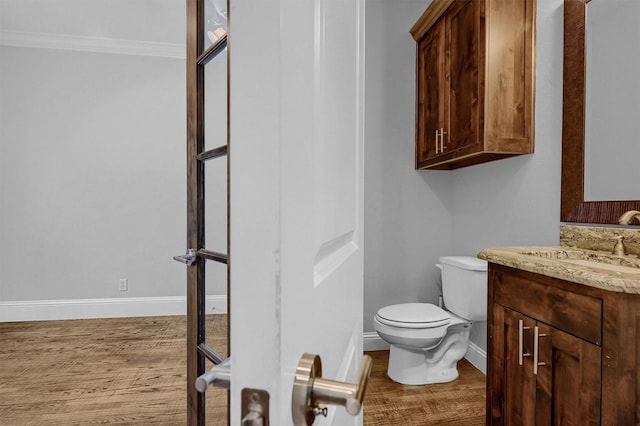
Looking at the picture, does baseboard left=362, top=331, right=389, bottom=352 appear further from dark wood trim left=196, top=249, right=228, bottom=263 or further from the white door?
the white door

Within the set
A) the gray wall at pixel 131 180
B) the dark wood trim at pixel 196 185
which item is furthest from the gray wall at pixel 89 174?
the dark wood trim at pixel 196 185

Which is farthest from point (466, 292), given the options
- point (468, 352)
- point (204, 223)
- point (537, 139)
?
point (204, 223)

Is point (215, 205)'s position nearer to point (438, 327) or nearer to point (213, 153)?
point (213, 153)

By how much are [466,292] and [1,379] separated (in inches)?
114

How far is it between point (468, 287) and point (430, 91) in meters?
1.30

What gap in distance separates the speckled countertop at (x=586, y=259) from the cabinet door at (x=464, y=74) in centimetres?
68

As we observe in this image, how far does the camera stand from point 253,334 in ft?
1.04

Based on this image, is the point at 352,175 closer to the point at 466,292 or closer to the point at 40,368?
the point at 466,292

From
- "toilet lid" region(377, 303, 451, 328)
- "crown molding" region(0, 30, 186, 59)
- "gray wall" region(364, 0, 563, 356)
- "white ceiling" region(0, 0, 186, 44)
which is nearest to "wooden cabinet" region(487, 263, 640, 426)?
"toilet lid" region(377, 303, 451, 328)

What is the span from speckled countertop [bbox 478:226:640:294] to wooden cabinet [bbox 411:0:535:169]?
54 cm

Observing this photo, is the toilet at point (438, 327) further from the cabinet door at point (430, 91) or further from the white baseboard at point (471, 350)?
the cabinet door at point (430, 91)

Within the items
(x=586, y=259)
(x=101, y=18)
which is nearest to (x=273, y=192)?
(x=586, y=259)

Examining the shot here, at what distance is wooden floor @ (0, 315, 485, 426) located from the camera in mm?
1983

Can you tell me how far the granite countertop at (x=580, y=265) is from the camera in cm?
97
